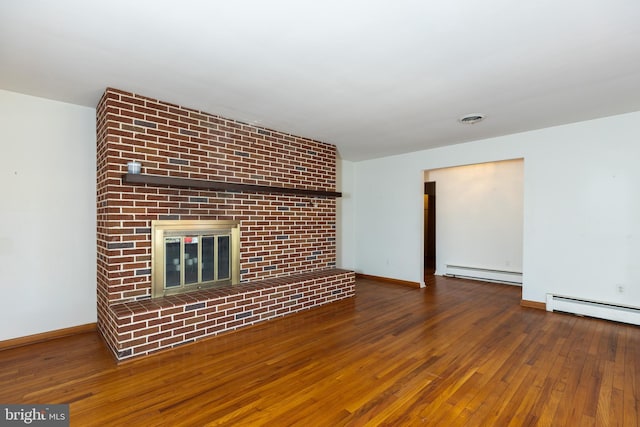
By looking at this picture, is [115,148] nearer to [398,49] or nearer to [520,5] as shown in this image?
[398,49]

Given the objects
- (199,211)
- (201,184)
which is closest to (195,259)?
(199,211)

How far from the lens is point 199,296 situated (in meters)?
3.11

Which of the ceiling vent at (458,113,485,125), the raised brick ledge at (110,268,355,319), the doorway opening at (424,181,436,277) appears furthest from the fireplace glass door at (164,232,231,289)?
the doorway opening at (424,181,436,277)

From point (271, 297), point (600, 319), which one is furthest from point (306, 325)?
point (600, 319)

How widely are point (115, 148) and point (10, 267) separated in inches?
57.4

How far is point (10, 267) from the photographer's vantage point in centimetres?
281

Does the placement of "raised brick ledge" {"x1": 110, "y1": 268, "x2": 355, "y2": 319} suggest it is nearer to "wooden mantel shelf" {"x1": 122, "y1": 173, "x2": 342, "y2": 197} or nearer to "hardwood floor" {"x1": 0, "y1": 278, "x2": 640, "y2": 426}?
"hardwood floor" {"x1": 0, "y1": 278, "x2": 640, "y2": 426}

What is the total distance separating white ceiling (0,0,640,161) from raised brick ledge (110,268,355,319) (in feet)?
6.37

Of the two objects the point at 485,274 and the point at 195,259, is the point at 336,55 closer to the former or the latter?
the point at 195,259

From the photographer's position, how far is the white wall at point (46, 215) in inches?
111

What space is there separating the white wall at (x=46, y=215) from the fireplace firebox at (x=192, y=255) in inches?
32.3

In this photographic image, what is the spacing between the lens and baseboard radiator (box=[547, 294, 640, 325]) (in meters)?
3.40

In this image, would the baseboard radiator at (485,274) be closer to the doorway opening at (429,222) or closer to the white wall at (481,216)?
the white wall at (481,216)

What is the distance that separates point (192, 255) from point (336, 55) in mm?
2425
